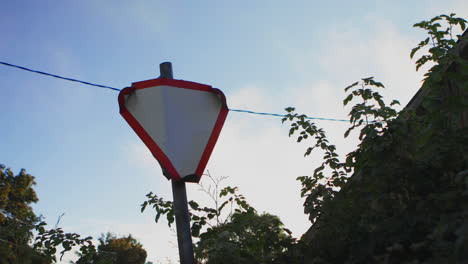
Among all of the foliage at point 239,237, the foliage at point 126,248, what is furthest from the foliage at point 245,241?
the foliage at point 126,248

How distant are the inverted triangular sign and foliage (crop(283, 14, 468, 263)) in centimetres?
74

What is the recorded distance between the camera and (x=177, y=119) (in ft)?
6.51

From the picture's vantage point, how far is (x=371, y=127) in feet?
9.83

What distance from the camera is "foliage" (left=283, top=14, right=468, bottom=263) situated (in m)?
1.56

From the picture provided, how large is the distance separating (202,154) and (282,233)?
133 cm

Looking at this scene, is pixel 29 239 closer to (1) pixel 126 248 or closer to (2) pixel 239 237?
(2) pixel 239 237

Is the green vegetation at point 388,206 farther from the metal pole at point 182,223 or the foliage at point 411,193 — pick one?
the metal pole at point 182,223

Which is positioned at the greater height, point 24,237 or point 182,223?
point 24,237

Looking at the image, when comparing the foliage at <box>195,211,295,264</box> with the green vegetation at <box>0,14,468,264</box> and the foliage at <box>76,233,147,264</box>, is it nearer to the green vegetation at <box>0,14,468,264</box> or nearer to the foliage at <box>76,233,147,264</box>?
the green vegetation at <box>0,14,468,264</box>

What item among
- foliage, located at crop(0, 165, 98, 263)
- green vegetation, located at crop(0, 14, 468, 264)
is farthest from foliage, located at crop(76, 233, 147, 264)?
green vegetation, located at crop(0, 14, 468, 264)

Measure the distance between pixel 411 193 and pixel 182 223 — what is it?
1028 mm

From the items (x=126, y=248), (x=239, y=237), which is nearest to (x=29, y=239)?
(x=239, y=237)

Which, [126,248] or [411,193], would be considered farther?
[126,248]

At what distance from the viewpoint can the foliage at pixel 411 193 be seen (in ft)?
5.11
